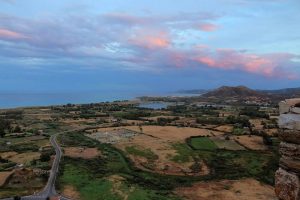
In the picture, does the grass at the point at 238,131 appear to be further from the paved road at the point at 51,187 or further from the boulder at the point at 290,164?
the boulder at the point at 290,164

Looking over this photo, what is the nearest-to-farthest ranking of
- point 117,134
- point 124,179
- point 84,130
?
point 124,179, point 117,134, point 84,130

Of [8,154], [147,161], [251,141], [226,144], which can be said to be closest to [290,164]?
[147,161]

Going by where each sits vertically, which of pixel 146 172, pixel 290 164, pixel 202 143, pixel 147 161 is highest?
pixel 290 164

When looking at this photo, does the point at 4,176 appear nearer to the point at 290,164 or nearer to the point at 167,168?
the point at 167,168

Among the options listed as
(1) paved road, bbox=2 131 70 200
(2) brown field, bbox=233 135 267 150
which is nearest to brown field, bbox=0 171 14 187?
(1) paved road, bbox=2 131 70 200

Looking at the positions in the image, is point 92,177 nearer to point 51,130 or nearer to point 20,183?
point 20,183

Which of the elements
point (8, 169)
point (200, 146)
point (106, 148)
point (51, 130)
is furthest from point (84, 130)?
point (8, 169)
